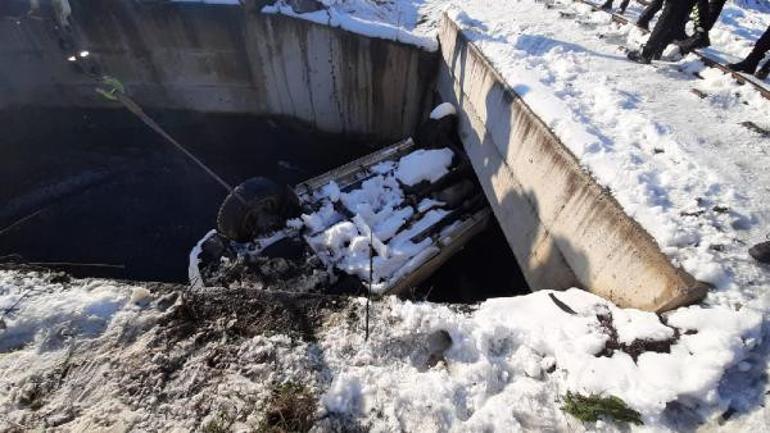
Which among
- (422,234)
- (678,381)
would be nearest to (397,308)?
(678,381)

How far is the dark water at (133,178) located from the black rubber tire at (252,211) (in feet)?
10.4

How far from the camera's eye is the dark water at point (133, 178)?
28.3 feet

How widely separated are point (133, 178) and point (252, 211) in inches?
239

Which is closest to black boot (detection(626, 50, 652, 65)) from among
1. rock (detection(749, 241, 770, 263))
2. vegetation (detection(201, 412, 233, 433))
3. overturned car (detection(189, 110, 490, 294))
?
overturned car (detection(189, 110, 490, 294))

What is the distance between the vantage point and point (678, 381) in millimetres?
2525

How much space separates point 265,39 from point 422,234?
6230 millimetres

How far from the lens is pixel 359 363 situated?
2.80 meters

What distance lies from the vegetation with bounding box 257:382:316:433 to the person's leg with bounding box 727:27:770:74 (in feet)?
22.5

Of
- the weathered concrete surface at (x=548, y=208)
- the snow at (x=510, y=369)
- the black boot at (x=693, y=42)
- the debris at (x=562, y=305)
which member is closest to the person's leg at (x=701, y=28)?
the black boot at (x=693, y=42)

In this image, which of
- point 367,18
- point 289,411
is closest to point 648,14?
point 367,18

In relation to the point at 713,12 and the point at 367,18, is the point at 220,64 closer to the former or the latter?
the point at 367,18

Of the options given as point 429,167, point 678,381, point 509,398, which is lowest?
point 429,167

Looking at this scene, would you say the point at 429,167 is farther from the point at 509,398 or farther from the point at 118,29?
the point at 118,29

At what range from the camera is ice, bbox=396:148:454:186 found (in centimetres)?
674
